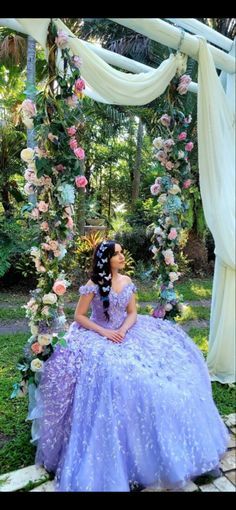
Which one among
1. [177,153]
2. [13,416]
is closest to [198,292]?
[177,153]

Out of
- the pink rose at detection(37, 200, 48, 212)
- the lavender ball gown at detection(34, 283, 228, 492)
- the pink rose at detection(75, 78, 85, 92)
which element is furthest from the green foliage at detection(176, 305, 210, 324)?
the pink rose at detection(75, 78, 85, 92)

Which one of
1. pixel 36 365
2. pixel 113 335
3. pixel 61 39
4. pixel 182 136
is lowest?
pixel 36 365

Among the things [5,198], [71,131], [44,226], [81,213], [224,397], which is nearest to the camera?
[71,131]

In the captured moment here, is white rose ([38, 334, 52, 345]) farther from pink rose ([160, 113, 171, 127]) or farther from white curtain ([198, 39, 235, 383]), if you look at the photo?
pink rose ([160, 113, 171, 127])

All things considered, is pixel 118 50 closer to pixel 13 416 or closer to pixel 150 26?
pixel 150 26

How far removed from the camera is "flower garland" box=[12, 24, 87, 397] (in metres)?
2.51

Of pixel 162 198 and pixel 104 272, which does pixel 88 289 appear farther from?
pixel 162 198

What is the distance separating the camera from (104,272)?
2.99 metres

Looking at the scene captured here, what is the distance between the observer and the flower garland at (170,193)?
139 inches

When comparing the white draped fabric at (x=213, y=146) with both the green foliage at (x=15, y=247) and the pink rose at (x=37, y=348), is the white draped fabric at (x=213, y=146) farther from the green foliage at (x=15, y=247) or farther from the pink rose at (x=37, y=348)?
the green foliage at (x=15, y=247)

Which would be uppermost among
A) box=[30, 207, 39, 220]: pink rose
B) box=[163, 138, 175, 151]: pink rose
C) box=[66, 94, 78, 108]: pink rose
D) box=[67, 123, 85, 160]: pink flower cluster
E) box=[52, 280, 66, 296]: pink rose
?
box=[66, 94, 78, 108]: pink rose

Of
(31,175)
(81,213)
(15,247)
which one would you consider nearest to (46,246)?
(31,175)

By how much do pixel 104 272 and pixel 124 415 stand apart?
101cm

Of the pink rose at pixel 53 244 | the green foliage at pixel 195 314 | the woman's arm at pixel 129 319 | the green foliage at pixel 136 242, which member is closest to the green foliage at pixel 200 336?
the green foliage at pixel 195 314
